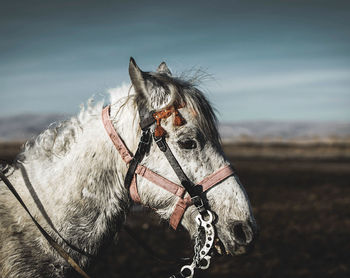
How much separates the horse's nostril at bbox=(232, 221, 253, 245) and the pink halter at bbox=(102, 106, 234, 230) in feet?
1.27

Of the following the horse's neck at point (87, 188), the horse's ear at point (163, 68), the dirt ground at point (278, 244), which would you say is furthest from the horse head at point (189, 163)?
the dirt ground at point (278, 244)

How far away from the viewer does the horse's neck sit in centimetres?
245

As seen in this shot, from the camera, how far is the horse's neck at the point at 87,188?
2.45 m

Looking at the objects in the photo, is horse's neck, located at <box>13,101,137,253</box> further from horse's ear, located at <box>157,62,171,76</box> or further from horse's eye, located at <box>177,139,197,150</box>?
horse's ear, located at <box>157,62,171,76</box>

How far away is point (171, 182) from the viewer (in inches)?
96.1

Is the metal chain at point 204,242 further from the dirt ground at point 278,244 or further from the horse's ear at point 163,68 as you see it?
the horse's ear at point 163,68

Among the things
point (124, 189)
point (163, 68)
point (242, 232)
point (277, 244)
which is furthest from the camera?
point (277, 244)

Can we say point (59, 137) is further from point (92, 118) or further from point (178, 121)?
point (178, 121)

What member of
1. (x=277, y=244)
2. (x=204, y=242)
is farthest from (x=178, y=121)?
(x=277, y=244)

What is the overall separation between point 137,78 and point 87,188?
104cm

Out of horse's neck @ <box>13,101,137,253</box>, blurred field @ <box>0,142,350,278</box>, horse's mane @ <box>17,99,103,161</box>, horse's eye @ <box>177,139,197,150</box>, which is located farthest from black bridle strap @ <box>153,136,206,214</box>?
blurred field @ <box>0,142,350,278</box>

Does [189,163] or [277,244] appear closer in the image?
[189,163]

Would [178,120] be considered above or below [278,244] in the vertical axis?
above

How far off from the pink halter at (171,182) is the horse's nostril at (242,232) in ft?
1.27
